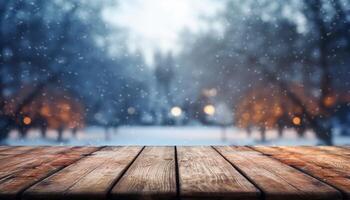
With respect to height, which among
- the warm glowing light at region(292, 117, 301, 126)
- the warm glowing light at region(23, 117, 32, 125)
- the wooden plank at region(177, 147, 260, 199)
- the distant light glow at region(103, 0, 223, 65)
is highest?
the distant light glow at region(103, 0, 223, 65)

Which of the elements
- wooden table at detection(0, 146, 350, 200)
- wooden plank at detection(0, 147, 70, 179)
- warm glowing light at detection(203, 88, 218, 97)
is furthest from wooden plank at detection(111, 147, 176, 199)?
warm glowing light at detection(203, 88, 218, 97)

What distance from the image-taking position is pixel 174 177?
1.01 m

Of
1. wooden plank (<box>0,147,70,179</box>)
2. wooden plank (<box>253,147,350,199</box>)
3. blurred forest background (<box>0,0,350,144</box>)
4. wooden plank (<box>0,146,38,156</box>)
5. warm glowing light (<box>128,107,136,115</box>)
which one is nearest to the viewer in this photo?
wooden plank (<box>253,147,350,199</box>)

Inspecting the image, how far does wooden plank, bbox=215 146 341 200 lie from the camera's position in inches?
31.5

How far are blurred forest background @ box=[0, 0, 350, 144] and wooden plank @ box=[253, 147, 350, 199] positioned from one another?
4.84 metres

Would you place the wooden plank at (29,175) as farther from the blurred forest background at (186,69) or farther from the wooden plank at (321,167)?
the blurred forest background at (186,69)

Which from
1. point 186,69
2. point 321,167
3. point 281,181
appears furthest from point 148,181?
point 186,69

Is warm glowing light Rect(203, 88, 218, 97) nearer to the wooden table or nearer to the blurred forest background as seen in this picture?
the blurred forest background

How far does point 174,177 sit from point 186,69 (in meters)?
7.43

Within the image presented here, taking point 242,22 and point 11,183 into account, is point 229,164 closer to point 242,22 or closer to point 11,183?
point 11,183

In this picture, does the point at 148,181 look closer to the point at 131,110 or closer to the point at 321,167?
the point at 321,167

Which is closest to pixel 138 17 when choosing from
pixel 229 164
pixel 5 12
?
pixel 5 12

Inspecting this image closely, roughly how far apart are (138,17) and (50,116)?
2891 millimetres

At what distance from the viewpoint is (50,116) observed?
7.42m
